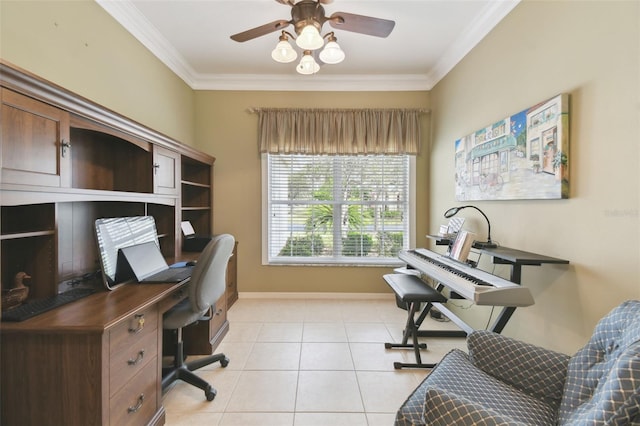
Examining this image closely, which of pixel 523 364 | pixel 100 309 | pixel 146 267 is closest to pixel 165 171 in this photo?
pixel 146 267

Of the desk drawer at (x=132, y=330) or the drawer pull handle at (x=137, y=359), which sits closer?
the desk drawer at (x=132, y=330)

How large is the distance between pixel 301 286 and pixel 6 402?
9.13ft

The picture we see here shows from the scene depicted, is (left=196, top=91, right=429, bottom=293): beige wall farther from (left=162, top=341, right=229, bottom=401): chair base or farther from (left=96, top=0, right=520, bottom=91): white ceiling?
(left=162, top=341, right=229, bottom=401): chair base

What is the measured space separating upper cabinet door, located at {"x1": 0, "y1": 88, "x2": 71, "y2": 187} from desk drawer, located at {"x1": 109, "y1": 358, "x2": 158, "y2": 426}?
108cm

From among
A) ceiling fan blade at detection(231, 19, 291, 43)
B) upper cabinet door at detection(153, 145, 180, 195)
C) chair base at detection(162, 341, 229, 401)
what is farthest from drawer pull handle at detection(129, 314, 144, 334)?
ceiling fan blade at detection(231, 19, 291, 43)

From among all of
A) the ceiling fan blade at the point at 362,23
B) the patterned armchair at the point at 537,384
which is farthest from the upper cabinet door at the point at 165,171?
the patterned armchair at the point at 537,384

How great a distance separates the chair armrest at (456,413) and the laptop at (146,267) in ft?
5.27

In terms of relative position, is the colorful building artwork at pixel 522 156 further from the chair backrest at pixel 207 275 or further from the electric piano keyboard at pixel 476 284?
the chair backrest at pixel 207 275

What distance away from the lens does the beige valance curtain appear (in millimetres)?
3572

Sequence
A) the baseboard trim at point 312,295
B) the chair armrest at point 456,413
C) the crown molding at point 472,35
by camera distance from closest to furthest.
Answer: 1. the chair armrest at point 456,413
2. the crown molding at point 472,35
3. the baseboard trim at point 312,295

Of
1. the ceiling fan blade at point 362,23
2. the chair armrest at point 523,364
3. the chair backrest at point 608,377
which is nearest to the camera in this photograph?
the chair backrest at point 608,377

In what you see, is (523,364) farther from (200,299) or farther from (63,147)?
(63,147)

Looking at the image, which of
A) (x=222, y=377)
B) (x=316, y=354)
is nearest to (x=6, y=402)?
(x=222, y=377)

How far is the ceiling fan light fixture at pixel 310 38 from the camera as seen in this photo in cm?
180
